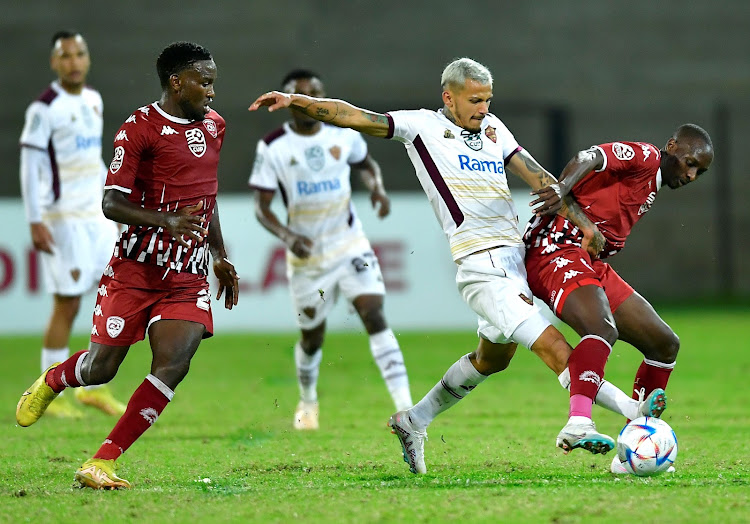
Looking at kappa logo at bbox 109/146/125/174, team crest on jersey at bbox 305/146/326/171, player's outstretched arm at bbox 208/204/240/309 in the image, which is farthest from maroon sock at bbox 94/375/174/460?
team crest on jersey at bbox 305/146/326/171

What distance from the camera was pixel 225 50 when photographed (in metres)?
19.6

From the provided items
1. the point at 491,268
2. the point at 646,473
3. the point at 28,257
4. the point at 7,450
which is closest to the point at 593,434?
the point at 646,473

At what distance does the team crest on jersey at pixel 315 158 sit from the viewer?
8.39 m

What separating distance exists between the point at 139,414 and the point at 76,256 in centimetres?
355

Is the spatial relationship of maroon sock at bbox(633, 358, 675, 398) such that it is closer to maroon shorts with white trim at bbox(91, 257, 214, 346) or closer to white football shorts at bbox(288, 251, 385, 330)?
maroon shorts with white trim at bbox(91, 257, 214, 346)

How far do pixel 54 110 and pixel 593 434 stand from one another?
5344mm

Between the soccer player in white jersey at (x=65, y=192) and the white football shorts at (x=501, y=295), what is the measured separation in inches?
149

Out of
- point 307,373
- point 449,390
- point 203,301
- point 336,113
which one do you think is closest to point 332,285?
point 307,373

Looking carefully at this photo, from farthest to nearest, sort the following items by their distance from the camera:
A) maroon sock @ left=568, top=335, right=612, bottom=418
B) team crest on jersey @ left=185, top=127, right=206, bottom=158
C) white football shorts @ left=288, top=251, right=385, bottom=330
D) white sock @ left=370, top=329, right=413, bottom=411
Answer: white football shorts @ left=288, top=251, right=385, bottom=330
white sock @ left=370, top=329, right=413, bottom=411
team crest on jersey @ left=185, top=127, right=206, bottom=158
maroon sock @ left=568, top=335, right=612, bottom=418

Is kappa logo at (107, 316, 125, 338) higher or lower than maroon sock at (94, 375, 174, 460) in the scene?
higher

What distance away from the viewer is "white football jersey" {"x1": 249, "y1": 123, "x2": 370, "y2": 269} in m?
8.38

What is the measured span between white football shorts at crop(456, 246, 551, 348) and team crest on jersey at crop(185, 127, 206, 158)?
142 cm

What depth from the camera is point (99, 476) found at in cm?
525

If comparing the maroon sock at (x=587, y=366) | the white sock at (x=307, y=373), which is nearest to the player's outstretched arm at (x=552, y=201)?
the maroon sock at (x=587, y=366)
